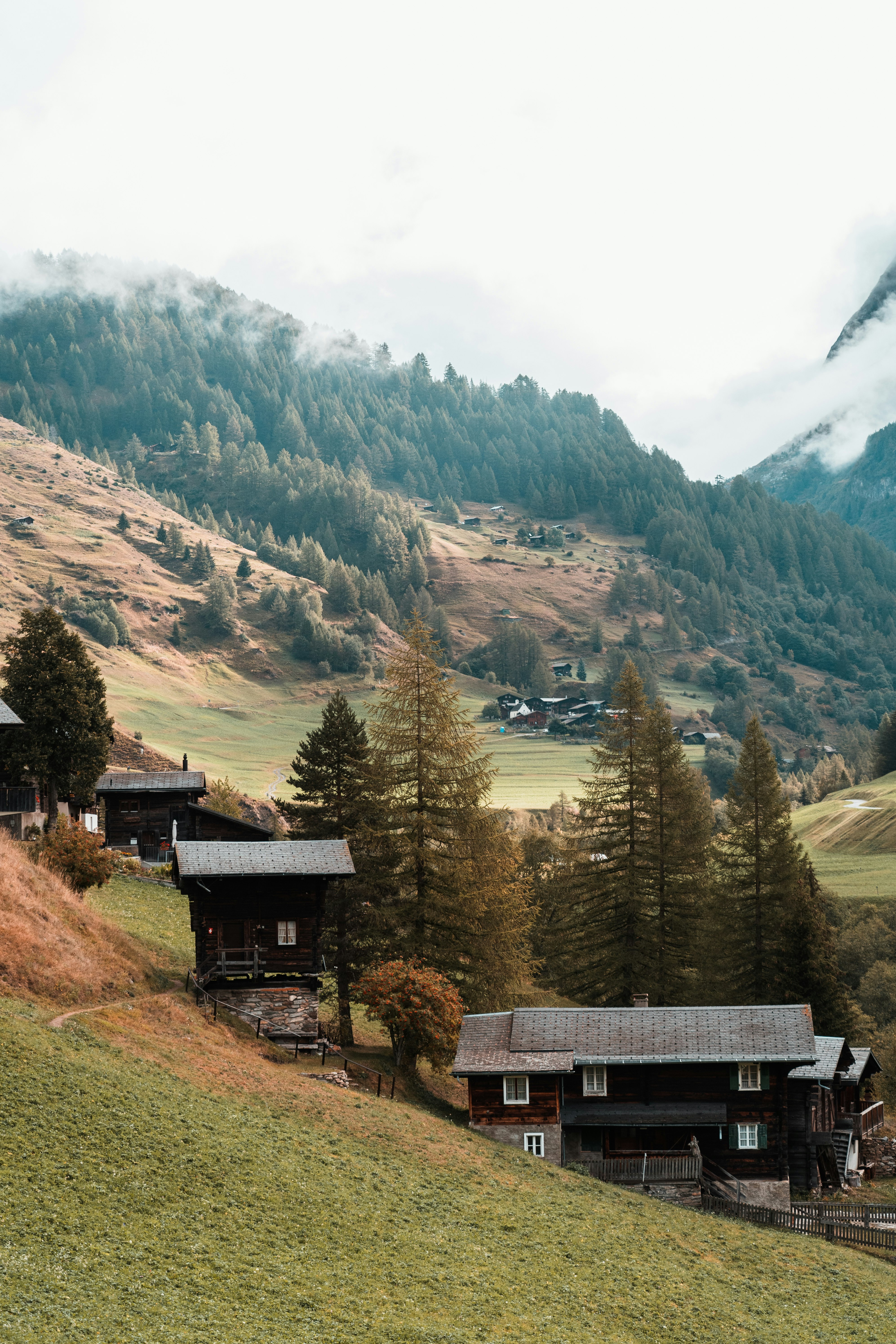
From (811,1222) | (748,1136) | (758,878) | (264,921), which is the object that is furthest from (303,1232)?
(758,878)

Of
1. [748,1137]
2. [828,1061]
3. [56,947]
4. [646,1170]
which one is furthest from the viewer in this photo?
[828,1061]

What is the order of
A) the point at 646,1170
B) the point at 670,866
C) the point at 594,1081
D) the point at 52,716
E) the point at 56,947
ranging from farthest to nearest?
the point at 670,866 < the point at 52,716 < the point at 594,1081 < the point at 646,1170 < the point at 56,947

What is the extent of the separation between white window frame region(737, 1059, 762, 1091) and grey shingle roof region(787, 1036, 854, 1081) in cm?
139

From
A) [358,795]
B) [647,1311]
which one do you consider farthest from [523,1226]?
[358,795]

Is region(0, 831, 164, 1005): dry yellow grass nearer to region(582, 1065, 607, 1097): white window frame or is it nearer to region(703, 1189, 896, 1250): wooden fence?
region(582, 1065, 607, 1097): white window frame

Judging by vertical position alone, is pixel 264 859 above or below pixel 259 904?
above

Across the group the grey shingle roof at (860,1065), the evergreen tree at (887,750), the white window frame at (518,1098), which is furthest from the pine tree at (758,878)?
the evergreen tree at (887,750)

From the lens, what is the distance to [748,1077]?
128 ft

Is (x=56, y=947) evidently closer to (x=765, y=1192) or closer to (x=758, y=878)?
(x=765, y=1192)

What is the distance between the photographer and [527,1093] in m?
37.7

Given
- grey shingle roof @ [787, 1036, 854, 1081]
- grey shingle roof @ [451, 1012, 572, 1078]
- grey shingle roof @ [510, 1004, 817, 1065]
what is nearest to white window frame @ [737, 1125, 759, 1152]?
grey shingle roof @ [787, 1036, 854, 1081]

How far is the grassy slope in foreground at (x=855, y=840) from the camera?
98.7 m

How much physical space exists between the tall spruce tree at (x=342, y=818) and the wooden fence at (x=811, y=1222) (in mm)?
14940

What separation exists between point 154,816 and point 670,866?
34933 mm
